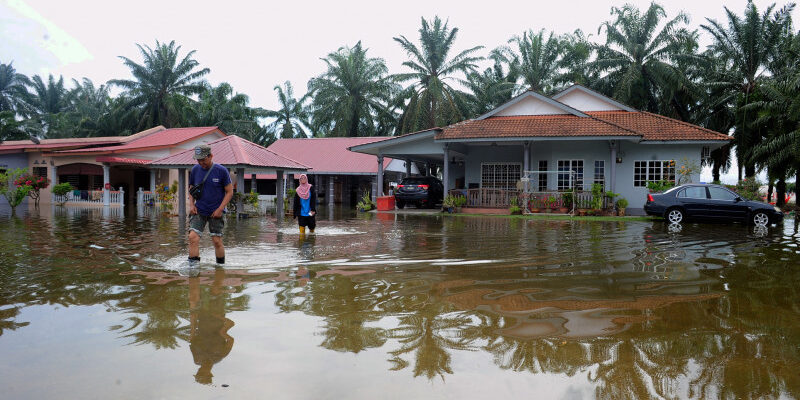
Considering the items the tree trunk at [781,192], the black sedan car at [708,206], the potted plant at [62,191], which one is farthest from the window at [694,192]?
the potted plant at [62,191]

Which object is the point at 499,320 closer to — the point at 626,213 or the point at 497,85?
the point at 626,213

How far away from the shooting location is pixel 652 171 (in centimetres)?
2266

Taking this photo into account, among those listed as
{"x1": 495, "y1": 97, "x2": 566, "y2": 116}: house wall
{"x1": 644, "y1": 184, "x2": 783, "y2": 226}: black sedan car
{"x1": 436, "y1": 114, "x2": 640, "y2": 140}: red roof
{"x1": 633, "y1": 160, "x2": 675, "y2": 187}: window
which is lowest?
{"x1": 644, "y1": 184, "x2": 783, "y2": 226}: black sedan car

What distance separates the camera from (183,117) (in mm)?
44094

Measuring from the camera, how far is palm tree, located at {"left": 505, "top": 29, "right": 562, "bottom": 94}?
39031mm

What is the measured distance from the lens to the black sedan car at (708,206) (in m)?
16.0

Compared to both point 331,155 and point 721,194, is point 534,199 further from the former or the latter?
point 331,155

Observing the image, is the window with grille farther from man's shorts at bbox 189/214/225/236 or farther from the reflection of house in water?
the reflection of house in water

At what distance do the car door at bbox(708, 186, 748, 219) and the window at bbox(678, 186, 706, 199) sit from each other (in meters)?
0.19

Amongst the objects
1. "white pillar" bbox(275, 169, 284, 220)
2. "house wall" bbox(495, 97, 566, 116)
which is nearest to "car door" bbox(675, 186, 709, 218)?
"house wall" bbox(495, 97, 566, 116)

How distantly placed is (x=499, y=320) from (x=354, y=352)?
1.48 m

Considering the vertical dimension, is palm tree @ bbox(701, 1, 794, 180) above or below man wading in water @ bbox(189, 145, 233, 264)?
above

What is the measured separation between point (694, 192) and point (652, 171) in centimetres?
619

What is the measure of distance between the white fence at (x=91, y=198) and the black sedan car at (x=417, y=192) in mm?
14881
